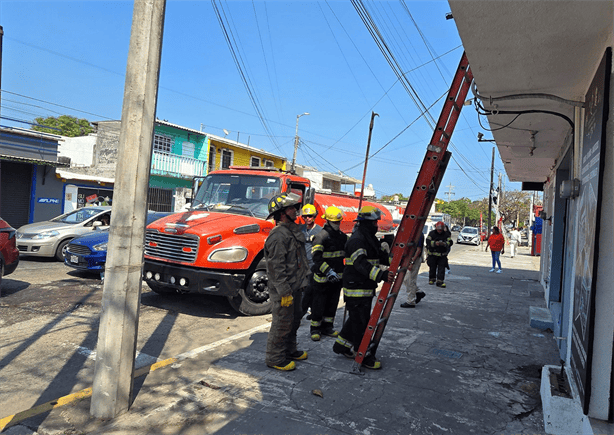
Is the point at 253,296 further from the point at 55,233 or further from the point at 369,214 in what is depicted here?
the point at 55,233

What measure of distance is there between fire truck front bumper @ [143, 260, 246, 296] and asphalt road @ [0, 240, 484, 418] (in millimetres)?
548

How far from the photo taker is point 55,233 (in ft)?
36.4

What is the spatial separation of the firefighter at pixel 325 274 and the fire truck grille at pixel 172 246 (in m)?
1.87

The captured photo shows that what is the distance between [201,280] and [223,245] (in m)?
0.61

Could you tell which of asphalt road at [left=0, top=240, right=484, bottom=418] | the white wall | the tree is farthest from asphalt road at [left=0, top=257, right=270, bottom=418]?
the tree

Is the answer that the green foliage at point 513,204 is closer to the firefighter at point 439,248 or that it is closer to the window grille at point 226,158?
the window grille at point 226,158

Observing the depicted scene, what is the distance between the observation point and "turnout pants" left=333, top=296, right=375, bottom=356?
499cm

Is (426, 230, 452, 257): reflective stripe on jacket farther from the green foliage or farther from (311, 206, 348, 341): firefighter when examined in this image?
the green foliage

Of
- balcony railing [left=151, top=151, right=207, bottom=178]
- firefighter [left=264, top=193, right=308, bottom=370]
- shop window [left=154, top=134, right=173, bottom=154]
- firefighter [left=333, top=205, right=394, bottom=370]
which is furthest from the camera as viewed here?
shop window [left=154, top=134, right=173, bottom=154]

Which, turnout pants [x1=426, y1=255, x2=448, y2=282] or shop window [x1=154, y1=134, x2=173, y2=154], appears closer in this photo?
turnout pants [x1=426, y1=255, x2=448, y2=282]

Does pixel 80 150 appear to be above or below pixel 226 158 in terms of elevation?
below

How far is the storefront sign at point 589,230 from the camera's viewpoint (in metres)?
3.07

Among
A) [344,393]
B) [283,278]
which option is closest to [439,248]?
[283,278]

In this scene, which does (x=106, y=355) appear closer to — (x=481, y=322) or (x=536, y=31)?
(x=536, y=31)
